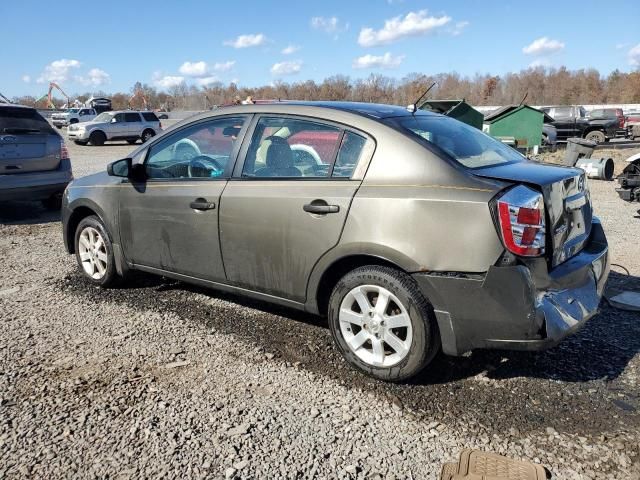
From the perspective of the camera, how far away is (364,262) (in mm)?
3273

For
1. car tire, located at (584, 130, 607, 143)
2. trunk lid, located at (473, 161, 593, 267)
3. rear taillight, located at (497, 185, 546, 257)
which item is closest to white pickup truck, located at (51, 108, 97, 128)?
car tire, located at (584, 130, 607, 143)

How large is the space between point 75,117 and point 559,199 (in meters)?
38.3

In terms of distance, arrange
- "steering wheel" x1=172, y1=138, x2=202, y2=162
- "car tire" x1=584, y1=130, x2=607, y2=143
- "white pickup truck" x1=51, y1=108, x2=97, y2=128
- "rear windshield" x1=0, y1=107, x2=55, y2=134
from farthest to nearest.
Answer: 1. "white pickup truck" x1=51, y1=108, x2=97, y2=128
2. "car tire" x1=584, y1=130, x2=607, y2=143
3. "rear windshield" x1=0, y1=107, x2=55, y2=134
4. "steering wheel" x1=172, y1=138, x2=202, y2=162

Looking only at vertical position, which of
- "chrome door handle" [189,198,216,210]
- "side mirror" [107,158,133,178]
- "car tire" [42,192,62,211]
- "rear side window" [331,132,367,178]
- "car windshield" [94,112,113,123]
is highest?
"car windshield" [94,112,113,123]

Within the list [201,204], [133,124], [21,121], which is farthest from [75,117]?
[201,204]

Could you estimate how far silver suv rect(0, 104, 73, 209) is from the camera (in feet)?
25.1

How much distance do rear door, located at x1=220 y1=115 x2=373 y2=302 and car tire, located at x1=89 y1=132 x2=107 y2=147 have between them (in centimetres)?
2530

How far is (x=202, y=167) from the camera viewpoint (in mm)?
4133

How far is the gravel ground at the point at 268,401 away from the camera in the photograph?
2.56 metres

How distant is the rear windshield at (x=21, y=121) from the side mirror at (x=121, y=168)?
14.1 ft

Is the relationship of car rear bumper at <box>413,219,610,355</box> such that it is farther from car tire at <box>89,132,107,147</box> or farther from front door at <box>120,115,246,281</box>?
car tire at <box>89,132,107,147</box>

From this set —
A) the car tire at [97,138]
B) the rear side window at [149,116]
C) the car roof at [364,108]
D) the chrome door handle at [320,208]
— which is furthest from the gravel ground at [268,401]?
the rear side window at [149,116]

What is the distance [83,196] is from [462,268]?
11.8 ft

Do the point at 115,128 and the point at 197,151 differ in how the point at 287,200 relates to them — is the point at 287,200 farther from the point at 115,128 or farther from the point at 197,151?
the point at 115,128
